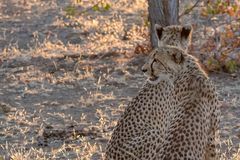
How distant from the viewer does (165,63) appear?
4.41m

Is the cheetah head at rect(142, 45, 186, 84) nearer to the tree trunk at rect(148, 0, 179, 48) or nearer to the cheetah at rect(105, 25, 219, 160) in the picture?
the cheetah at rect(105, 25, 219, 160)

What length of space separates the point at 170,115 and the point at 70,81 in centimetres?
342

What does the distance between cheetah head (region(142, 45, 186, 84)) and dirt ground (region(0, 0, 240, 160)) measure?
123 centimetres

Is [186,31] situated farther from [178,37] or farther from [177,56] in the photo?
[177,56]

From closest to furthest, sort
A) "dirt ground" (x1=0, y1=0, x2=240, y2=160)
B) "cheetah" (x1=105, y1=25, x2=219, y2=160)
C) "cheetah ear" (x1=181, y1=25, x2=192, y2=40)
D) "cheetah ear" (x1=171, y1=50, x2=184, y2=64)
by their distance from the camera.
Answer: "cheetah" (x1=105, y1=25, x2=219, y2=160) → "cheetah ear" (x1=171, y1=50, x2=184, y2=64) → "cheetah ear" (x1=181, y1=25, x2=192, y2=40) → "dirt ground" (x1=0, y1=0, x2=240, y2=160)

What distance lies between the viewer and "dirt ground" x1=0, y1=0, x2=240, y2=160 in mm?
6148

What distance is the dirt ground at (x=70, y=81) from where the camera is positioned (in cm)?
615

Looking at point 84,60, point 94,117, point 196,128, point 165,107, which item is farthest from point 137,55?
point 196,128

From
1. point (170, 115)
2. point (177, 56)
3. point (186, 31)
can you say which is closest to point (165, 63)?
point (177, 56)

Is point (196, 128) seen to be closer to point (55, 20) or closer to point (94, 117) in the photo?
point (94, 117)

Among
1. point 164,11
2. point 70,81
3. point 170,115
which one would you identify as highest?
point 164,11

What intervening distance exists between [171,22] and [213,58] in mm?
631

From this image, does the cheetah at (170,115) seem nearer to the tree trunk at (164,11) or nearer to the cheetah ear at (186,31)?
the cheetah ear at (186,31)

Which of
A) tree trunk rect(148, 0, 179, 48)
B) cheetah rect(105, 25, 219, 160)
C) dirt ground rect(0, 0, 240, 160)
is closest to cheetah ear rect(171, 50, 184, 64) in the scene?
cheetah rect(105, 25, 219, 160)
